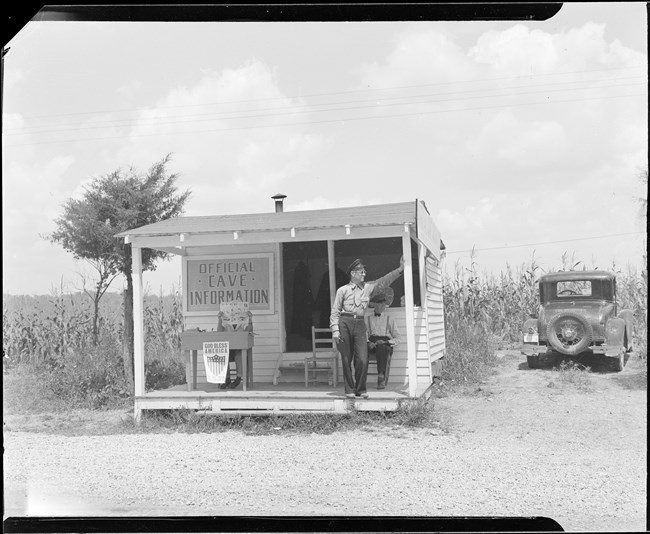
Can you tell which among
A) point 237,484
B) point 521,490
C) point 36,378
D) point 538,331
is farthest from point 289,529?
point 36,378

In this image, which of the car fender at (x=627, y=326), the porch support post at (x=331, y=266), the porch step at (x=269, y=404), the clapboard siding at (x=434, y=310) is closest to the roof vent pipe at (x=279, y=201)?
the porch support post at (x=331, y=266)

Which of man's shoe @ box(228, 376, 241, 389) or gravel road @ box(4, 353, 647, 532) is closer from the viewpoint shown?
gravel road @ box(4, 353, 647, 532)

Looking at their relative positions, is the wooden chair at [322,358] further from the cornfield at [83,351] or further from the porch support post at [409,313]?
the cornfield at [83,351]

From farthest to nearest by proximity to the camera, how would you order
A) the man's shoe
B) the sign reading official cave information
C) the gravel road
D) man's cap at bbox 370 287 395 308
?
1. the sign reading official cave information
2. the man's shoe
3. man's cap at bbox 370 287 395 308
4. the gravel road

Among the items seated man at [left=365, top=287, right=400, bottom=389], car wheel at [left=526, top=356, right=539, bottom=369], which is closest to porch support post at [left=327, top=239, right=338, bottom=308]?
seated man at [left=365, top=287, right=400, bottom=389]

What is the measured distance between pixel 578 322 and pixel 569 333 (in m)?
0.27

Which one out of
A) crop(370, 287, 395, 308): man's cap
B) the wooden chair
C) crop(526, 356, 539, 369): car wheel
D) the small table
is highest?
crop(370, 287, 395, 308): man's cap

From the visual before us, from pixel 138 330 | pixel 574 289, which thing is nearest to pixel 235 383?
pixel 138 330

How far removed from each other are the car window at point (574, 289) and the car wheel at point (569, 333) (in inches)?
53.5

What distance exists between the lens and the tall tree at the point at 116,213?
1364 centimetres

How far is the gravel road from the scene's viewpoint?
6586mm

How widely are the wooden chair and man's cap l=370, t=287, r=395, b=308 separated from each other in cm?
96

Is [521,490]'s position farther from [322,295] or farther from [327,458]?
[322,295]

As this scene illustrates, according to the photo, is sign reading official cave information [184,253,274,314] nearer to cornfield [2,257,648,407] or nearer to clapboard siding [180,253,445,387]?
clapboard siding [180,253,445,387]
